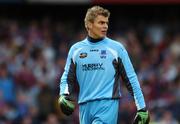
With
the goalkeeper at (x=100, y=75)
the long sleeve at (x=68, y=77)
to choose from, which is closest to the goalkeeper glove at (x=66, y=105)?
the goalkeeper at (x=100, y=75)

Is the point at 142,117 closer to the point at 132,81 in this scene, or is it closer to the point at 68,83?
the point at 132,81

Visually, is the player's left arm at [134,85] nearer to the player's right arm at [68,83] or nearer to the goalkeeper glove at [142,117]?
the goalkeeper glove at [142,117]

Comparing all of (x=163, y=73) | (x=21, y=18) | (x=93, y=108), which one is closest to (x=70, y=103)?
(x=93, y=108)

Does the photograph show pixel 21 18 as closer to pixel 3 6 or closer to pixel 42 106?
pixel 3 6

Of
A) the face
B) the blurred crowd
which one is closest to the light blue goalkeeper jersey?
the face

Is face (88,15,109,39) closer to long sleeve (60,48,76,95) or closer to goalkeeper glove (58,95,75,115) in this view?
long sleeve (60,48,76,95)

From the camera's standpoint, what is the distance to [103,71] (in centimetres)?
988

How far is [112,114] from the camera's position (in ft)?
32.5

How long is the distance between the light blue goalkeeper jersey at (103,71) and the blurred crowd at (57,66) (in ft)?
21.6

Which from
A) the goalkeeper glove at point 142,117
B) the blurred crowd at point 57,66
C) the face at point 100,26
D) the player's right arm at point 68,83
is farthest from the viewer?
the blurred crowd at point 57,66

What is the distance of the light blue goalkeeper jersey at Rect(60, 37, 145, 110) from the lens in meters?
9.85

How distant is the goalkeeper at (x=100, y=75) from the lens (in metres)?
9.85

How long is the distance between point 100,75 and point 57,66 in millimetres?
8801

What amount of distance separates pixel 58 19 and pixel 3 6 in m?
1.46
